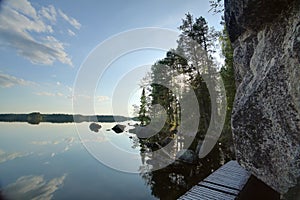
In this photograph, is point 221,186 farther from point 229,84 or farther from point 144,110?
point 144,110

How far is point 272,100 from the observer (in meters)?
3.37

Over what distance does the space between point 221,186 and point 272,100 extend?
4042 mm

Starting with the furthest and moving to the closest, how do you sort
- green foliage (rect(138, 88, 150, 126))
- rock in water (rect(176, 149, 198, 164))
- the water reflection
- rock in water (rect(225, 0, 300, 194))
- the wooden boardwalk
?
green foliage (rect(138, 88, 150, 126)) < rock in water (rect(176, 149, 198, 164)) < the water reflection < the wooden boardwalk < rock in water (rect(225, 0, 300, 194))

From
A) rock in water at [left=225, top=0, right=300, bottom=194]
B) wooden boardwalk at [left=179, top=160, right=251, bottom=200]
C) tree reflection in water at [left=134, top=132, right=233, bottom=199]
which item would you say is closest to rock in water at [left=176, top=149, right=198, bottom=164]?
tree reflection in water at [left=134, top=132, right=233, bottom=199]

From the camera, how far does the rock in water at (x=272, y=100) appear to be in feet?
9.63

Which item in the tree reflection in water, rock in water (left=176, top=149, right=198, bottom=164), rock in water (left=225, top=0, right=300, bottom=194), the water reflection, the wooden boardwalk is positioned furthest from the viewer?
rock in water (left=176, top=149, right=198, bottom=164)

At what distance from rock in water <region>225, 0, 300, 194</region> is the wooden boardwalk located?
69.8 inches

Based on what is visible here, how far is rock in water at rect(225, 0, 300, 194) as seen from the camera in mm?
2936

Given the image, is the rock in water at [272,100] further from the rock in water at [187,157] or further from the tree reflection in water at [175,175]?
the rock in water at [187,157]

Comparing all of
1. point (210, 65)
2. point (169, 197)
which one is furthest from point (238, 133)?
point (210, 65)

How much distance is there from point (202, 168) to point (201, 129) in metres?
12.1

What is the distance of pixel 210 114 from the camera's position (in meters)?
20.7

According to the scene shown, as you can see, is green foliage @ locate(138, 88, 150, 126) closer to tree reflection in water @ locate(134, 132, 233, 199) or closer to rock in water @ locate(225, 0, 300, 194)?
tree reflection in water @ locate(134, 132, 233, 199)

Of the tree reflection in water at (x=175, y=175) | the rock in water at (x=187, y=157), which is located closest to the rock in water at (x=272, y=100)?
the tree reflection in water at (x=175, y=175)
